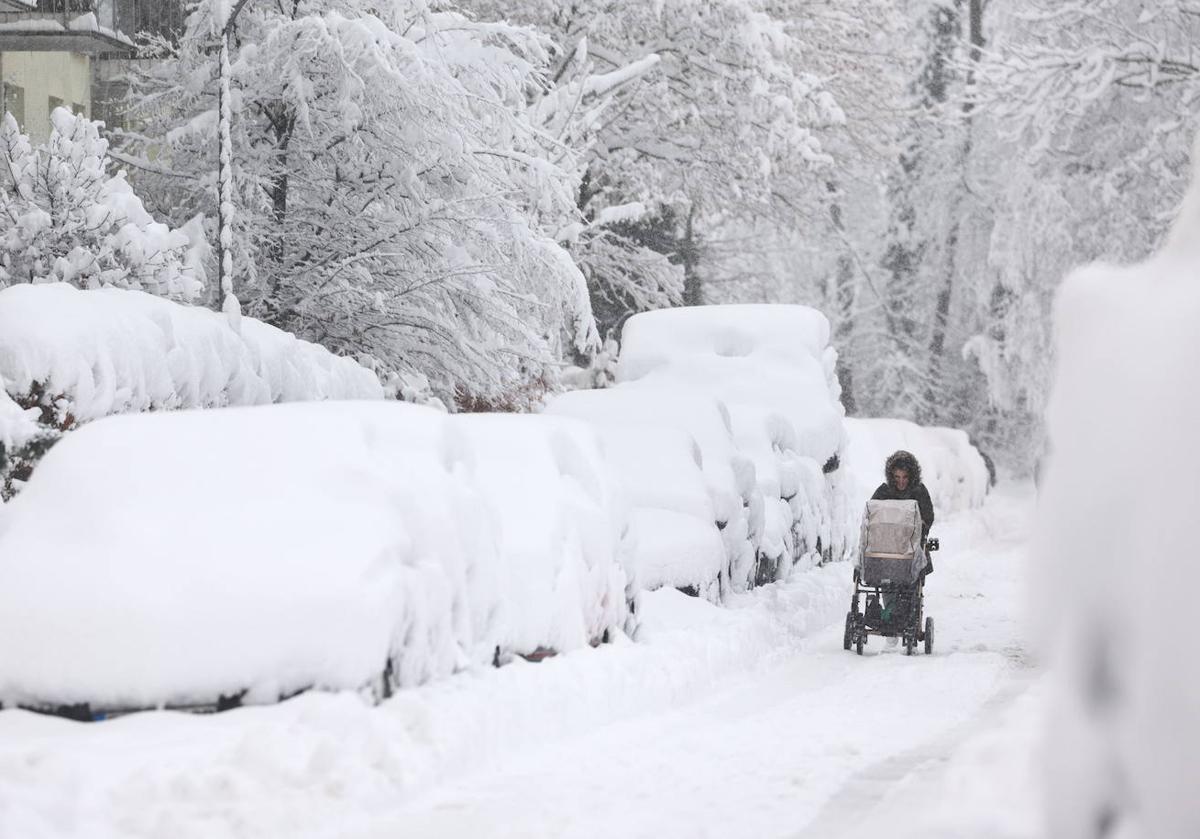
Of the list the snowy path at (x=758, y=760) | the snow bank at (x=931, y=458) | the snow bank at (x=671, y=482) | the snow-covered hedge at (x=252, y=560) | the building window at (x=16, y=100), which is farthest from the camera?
the snow bank at (x=931, y=458)

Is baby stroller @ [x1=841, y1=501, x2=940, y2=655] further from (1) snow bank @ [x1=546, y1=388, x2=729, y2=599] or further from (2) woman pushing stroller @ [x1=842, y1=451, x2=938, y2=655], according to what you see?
(1) snow bank @ [x1=546, y1=388, x2=729, y2=599]

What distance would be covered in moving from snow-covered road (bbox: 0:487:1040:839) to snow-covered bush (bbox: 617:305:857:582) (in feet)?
20.2

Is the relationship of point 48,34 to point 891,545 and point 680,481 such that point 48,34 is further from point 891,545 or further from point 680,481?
point 891,545

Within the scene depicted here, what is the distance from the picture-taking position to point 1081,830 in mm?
3848

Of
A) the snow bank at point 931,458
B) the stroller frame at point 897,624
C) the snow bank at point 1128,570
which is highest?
the snow bank at point 1128,570

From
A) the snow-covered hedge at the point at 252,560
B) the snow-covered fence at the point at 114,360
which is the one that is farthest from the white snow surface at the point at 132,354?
the snow-covered hedge at the point at 252,560

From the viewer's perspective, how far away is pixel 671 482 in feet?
44.0

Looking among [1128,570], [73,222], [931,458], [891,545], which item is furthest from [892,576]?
[931,458]

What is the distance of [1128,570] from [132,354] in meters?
8.92

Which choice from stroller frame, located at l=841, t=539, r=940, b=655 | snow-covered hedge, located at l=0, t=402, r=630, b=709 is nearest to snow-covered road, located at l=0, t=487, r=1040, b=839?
snow-covered hedge, located at l=0, t=402, r=630, b=709

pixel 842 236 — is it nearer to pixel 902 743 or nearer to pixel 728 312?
pixel 728 312

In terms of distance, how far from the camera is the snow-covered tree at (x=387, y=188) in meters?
18.7

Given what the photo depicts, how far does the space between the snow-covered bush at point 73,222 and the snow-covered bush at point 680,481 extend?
3609mm

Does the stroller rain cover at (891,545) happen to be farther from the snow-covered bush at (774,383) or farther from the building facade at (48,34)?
the building facade at (48,34)
